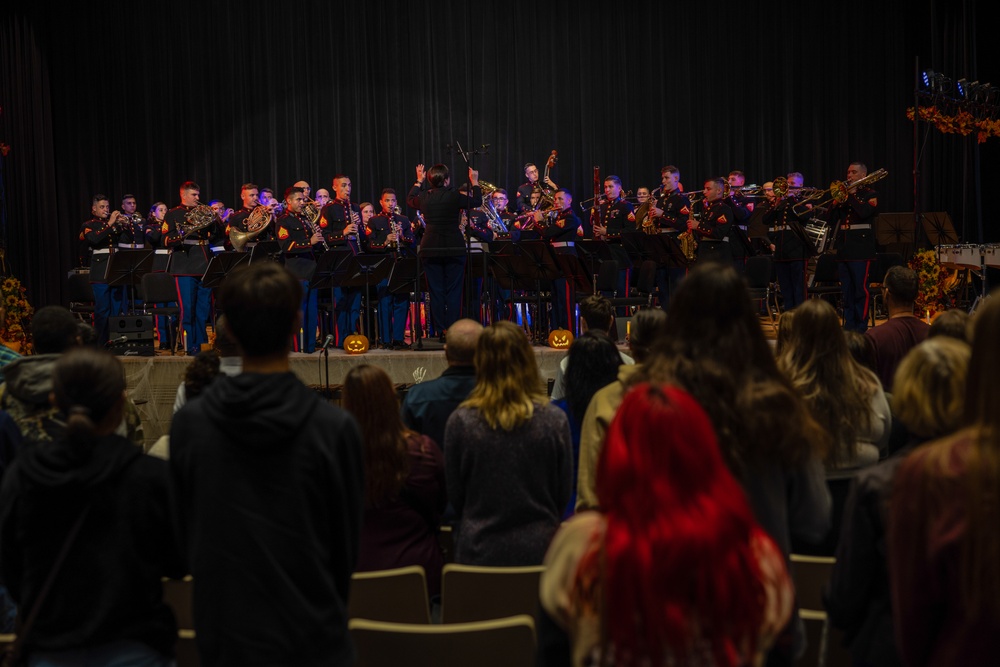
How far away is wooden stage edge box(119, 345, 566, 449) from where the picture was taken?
859cm

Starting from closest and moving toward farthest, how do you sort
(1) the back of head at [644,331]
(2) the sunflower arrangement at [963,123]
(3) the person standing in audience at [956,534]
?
(3) the person standing in audience at [956,534] < (1) the back of head at [644,331] < (2) the sunflower arrangement at [963,123]

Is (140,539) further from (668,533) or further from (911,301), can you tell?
(911,301)

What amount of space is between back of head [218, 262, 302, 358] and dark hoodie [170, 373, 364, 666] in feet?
0.25

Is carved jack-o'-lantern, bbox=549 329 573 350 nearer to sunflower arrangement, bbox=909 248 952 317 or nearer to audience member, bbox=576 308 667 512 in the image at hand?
sunflower arrangement, bbox=909 248 952 317

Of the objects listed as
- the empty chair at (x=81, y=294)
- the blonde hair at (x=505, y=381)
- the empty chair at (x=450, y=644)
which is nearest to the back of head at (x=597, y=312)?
the blonde hair at (x=505, y=381)

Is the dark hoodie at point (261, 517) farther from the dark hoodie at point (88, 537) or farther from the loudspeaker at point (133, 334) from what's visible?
the loudspeaker at point (133, 334)

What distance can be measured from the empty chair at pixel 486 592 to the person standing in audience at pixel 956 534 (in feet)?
3.82

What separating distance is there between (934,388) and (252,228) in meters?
9.06

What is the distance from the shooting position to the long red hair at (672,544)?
4.83 ft

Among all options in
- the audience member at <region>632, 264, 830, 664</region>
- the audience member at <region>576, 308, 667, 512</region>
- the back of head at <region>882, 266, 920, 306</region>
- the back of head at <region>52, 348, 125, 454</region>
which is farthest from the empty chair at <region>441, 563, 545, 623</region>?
the back of head at <region>882, 266, 920, 306</region>

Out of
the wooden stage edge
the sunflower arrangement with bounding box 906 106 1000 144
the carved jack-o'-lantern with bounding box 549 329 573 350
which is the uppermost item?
the sunflower arrangement with bounding box 906 106 1000 144

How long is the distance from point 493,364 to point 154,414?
21.1 ft

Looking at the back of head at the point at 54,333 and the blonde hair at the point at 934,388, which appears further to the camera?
the back of head at the point at 54,333

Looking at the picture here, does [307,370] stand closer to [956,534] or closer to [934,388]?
[934,388]
